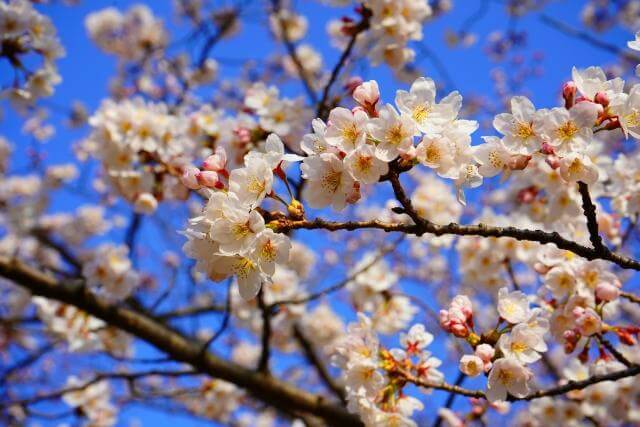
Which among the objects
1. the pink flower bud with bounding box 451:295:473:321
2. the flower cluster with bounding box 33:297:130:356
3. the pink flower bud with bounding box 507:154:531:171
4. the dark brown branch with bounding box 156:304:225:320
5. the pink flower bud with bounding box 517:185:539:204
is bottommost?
the pink flower bud with bounding box 451:295:473:321

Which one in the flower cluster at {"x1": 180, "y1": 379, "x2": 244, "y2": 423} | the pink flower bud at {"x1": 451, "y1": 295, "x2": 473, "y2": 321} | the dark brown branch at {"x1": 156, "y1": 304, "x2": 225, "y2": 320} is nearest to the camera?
the pink flower bud at {"x1": 451, "y1": 295, "x2": 473, "y2": 321}

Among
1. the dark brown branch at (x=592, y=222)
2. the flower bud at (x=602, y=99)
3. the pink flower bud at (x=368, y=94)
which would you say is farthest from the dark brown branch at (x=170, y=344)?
the flower bud at (x=602, y=99)

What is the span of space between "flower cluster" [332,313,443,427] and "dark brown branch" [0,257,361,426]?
3.04 feet

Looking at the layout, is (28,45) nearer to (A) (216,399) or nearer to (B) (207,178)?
(B) (207,178)

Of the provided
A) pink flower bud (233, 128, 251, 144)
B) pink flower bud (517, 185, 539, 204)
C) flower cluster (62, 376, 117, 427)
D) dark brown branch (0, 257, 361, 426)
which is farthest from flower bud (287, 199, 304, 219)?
flower cluster (62, 376, 117, 427)

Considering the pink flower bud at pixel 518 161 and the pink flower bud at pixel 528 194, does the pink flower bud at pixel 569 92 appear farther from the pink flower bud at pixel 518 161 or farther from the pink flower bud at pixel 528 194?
the pink flower bud at pixel 528 194

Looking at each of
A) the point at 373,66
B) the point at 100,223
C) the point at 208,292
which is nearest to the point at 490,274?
the point at 373,66

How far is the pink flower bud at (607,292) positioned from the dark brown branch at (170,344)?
149 cm

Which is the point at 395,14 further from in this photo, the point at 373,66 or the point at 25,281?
the point at 25,281

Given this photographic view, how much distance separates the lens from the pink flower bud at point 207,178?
1437 millimetres

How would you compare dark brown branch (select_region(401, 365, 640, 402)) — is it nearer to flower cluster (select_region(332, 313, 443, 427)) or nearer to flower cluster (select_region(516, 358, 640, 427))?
flower cluster (select_region(332, 313, 443, 427))

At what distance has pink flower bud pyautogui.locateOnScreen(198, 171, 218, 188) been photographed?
144 centimetres

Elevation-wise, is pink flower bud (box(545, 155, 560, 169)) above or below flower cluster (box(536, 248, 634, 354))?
above

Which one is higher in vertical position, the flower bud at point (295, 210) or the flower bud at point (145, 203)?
the flower bud at point (145, 203)
